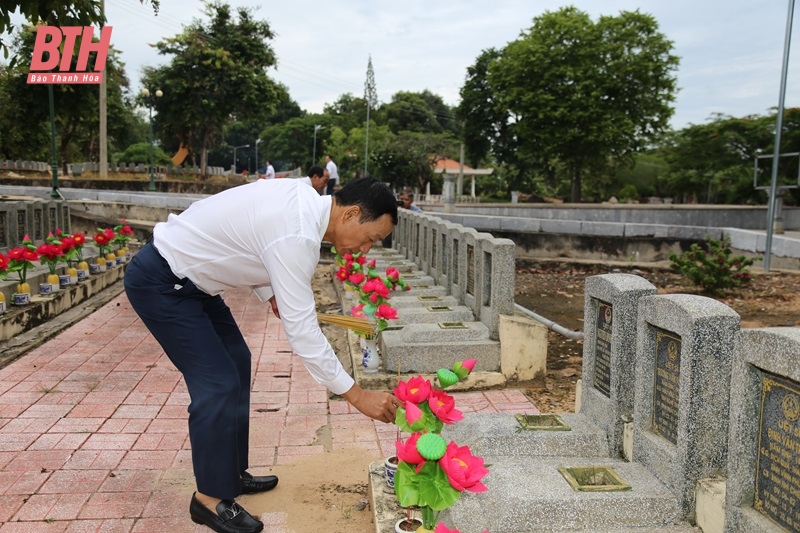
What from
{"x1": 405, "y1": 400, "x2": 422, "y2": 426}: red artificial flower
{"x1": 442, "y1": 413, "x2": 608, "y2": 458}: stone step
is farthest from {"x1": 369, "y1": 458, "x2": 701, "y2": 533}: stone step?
{"x1": 405, "y1": 400, "x2": 422, "y2": 426}: red artificial flower

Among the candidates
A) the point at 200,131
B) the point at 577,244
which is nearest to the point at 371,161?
the point at 200,131

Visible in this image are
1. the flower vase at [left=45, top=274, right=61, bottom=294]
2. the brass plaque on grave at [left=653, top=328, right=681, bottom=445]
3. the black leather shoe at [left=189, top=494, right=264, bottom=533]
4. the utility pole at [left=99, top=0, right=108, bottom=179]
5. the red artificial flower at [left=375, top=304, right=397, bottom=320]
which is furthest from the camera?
the utility pole at [left=99, top=0, right=108, bottom=179]

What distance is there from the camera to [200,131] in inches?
1404

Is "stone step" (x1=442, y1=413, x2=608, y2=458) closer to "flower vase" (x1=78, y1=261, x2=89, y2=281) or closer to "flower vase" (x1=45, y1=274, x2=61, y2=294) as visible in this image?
"flower vase" (x1=45, y1=274, x2=61, y2=294)

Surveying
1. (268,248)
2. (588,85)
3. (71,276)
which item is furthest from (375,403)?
(588,85)

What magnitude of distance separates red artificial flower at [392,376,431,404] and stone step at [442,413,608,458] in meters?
1.15

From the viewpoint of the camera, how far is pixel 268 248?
8.66 ft

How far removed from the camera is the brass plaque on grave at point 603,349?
12.8 feet

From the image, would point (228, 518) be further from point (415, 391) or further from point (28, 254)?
point (28, 254)

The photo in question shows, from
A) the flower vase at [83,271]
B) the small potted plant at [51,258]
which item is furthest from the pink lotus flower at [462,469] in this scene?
the flower vase at [83,271]

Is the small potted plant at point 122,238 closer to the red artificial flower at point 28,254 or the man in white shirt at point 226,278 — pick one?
the red artificial flower at point 28,254

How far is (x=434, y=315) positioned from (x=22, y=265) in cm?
Result: 442

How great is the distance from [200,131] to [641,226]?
27.0m

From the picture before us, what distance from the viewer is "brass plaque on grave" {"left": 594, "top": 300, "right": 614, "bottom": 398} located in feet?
12.8
